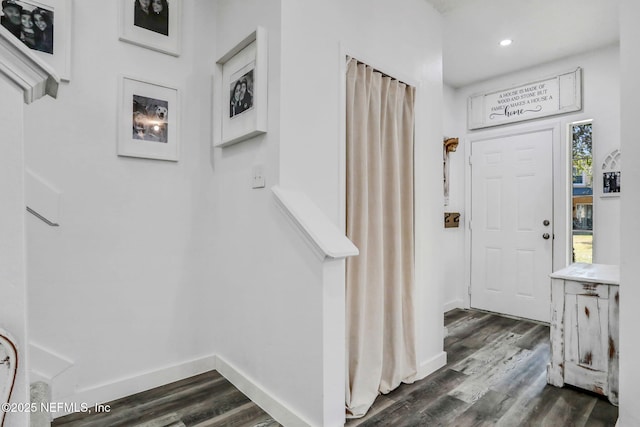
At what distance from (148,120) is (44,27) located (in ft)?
2.07

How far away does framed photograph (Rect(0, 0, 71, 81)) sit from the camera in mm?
1676

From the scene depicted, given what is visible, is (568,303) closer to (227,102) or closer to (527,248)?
(527,248)

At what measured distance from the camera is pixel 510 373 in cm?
233

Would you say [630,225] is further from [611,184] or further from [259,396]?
[259,396]

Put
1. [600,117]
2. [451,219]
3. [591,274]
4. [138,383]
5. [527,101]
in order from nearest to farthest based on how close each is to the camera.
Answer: [138,383]
[591,274]
[600,117]
[527,101]
[451,219]

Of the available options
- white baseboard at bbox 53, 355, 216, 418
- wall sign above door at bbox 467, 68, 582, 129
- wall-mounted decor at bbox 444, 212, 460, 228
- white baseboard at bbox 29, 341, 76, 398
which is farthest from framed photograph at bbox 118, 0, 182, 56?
wall sign above door at bbox 467, 68, 582, 129

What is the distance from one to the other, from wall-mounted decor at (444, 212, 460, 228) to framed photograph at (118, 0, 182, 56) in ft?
10.4

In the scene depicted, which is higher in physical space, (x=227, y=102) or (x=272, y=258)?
(x=227, y=102)

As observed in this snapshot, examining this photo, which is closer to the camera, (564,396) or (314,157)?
(314,157)

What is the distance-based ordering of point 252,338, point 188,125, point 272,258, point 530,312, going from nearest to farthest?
point 272,258 → point 252,338 → point 188,125 → point 530,312

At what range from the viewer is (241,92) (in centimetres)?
195

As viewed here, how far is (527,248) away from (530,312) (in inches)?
26.8

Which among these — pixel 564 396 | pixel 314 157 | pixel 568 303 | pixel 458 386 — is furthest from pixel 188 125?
pixel 564 396

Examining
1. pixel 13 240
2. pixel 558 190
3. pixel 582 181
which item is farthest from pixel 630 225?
pixel 13 240
